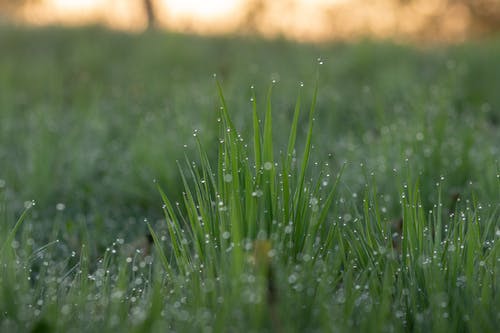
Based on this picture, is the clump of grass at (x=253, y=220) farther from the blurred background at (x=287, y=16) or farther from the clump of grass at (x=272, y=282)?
the blurred background at (x=287, y=16)

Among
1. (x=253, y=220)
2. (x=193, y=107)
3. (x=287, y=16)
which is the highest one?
(x=287, y=16)

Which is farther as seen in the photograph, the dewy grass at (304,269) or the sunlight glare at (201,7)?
the sunlight glare at (201,7)

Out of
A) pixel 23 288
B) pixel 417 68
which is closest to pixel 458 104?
pixel 417 68

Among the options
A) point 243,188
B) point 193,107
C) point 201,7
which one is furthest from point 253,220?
point 201,7

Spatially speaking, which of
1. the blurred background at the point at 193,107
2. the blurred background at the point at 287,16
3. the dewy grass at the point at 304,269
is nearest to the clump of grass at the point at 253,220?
the dewy grass at the point at 304,269

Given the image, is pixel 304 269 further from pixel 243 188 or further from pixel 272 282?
pixel 243 188

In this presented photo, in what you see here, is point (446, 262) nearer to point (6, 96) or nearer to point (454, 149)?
point (454, 149)
